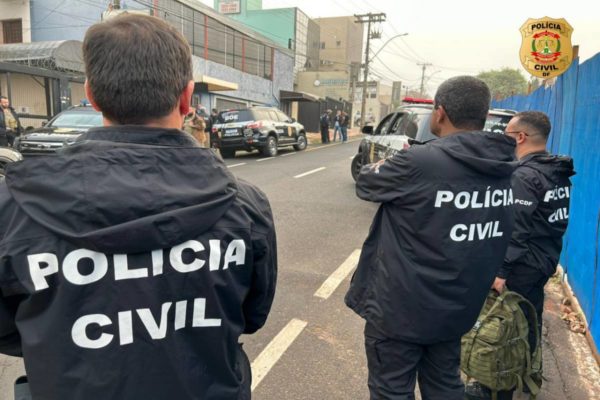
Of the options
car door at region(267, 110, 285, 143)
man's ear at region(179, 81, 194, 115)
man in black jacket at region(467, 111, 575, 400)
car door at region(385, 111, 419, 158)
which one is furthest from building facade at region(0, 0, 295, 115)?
man's ear at region(179, 81, 194, 115)

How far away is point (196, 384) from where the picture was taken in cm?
114

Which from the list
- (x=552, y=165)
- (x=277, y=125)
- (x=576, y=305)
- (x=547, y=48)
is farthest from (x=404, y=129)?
(x=277, y=125)

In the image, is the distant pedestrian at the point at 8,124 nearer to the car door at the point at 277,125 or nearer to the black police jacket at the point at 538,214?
the car door at the point at 277,125

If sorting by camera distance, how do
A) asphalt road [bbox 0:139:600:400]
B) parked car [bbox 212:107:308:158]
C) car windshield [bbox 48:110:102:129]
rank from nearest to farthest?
asphalt road [bbox 0:139:600:400] → car windshield [bbox 48:110:102:129] → parked car [bbox 212:107:308:158]

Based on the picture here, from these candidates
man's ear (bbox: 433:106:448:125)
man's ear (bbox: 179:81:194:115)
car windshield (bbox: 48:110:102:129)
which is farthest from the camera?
car windshield (bbox: 48:110:102:129)

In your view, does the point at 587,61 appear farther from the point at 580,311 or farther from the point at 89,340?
the point at 89,340

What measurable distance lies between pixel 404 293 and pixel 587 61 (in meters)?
3.74

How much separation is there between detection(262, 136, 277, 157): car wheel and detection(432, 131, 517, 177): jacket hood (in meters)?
12.9

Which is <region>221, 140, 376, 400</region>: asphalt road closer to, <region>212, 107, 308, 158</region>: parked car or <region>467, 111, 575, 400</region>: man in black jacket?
<region>467, 111, 575, 400</region>: man in black jacket

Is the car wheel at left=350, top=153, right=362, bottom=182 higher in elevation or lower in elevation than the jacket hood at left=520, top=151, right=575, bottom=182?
lower

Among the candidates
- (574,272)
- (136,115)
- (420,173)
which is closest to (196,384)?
(136,115)

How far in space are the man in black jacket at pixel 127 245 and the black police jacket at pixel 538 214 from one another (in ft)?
5.94

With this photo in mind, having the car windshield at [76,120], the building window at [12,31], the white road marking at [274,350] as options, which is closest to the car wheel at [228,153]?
the car windshield at [76,120]

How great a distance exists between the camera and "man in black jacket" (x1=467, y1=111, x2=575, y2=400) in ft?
7.88
